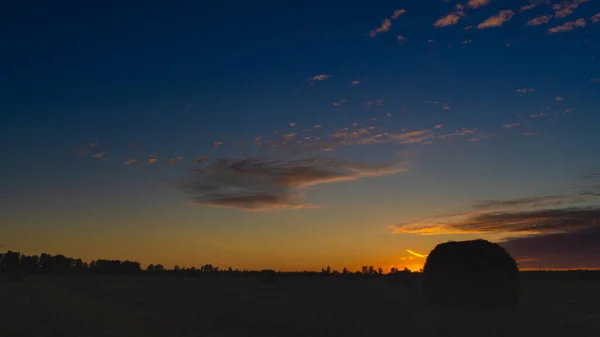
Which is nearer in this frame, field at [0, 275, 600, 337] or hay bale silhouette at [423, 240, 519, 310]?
field at [0, 275, 600, 337]

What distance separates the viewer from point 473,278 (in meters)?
25.3

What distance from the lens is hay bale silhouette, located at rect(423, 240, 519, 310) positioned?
82.4 feet

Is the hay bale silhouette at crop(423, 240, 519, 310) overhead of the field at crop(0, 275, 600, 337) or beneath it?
overhead

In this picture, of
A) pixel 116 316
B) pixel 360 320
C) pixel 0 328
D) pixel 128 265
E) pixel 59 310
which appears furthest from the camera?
pixel 128 265

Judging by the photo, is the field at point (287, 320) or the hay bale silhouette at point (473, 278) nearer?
the field at point (287, 320)

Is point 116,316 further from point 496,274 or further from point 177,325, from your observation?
point 496,274

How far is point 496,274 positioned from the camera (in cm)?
2533

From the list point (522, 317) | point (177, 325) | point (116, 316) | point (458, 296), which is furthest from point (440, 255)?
point (116, 316)

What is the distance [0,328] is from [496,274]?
19.5 meters

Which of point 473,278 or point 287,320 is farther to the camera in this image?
point 473,278

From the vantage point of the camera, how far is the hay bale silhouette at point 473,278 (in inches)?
989

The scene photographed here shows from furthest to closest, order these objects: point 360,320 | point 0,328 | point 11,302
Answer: point 11,302 → point 360,320 → point 0,328

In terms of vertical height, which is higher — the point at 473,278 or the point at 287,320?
the point at 473,278

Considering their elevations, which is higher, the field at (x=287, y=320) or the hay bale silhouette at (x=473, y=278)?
the hay bale silhouette at (x=473, y=278)
